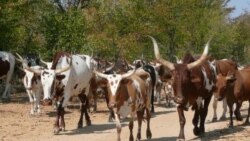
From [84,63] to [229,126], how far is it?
5420 millimetres

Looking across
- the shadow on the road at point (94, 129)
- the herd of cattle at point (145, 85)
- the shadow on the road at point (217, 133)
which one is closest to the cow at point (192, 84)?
the herd of cattle at point (145, 85)

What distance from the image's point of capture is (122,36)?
35906mm

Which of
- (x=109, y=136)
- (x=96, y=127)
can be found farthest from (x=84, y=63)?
(x=109, y=136)

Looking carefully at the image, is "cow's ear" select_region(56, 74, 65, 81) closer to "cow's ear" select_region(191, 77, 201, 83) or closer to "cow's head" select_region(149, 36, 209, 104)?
"cow's head" select_region(149, 36, 209, 104)

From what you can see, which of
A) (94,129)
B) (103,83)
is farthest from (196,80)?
→ (94,129)

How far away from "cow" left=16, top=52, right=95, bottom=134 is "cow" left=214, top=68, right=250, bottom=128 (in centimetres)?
453

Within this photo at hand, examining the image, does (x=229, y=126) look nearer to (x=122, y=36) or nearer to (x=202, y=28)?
(x=122, y=36)

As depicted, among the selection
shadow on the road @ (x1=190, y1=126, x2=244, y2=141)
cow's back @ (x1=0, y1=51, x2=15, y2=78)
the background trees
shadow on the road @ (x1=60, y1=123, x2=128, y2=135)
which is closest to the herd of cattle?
shadow on the road @ (x1=190, y1=126, x2=244, y2=141)

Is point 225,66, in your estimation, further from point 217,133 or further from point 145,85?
point 145,85

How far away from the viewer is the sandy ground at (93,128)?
14.0 meters

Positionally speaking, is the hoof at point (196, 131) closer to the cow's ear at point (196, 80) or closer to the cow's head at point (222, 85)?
the cow's head at point (222, 85)

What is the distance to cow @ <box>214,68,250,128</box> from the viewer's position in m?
14.2

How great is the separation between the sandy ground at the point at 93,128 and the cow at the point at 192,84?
812 mm

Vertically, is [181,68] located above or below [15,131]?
above
